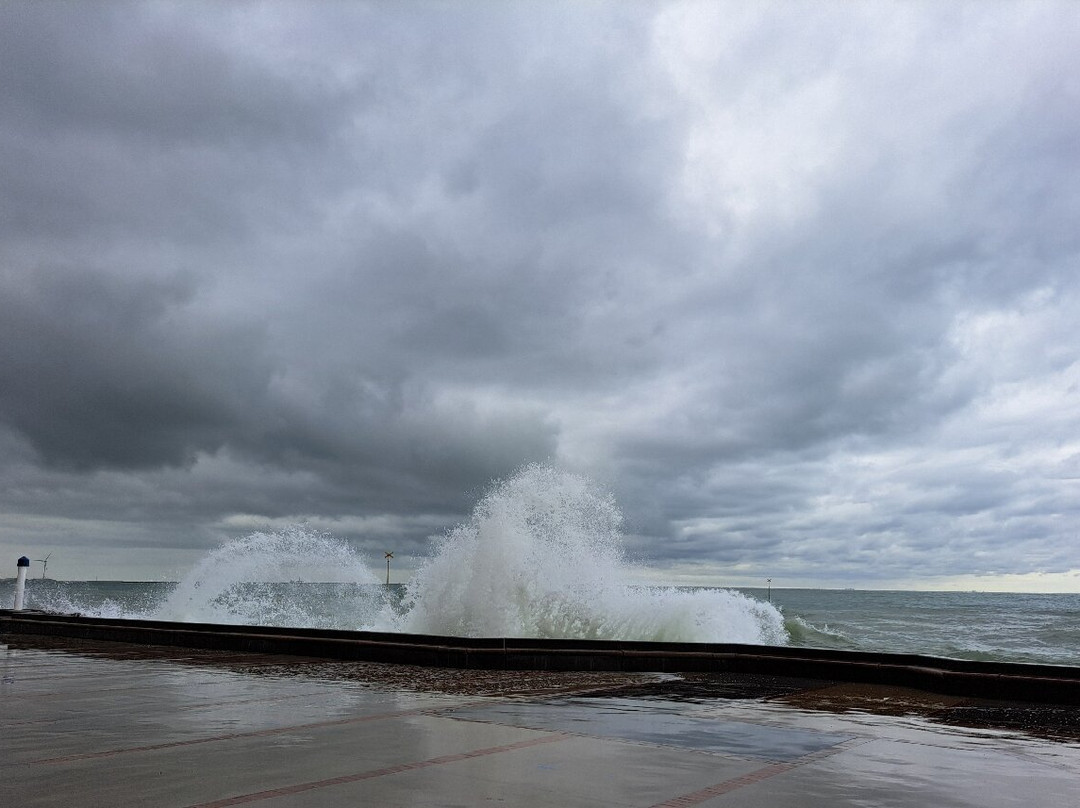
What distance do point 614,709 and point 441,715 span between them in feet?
5.22

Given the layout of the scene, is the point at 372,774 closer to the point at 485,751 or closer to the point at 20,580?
the point at 485,751

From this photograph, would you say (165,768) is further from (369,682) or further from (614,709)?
(369,682)

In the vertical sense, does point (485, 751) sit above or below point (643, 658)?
below

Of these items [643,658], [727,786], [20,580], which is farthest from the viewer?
[20,580]

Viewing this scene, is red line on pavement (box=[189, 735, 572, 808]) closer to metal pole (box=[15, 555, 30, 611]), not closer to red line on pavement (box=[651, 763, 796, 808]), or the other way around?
red line on pavement (box=[651, 763, 796, 808])

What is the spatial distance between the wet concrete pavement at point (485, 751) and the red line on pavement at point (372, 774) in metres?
0.02

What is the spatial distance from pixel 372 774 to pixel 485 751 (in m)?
0.96

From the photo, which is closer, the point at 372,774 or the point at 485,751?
the point at 372,774

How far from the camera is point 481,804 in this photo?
436cm

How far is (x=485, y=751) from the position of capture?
5.71 m

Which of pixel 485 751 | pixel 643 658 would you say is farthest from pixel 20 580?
pixel 485 751

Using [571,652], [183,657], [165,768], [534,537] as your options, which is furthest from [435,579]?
[165,768]

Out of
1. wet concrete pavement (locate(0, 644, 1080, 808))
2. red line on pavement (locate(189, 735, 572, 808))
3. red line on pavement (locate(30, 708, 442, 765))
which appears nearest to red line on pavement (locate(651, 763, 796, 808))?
wet concrete pavement (locate(0, 644, 1080, 808))

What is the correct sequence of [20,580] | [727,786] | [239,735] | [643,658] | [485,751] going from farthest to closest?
[20,580]
[643,658]
[239,735]
[485,751]
[727,786]
